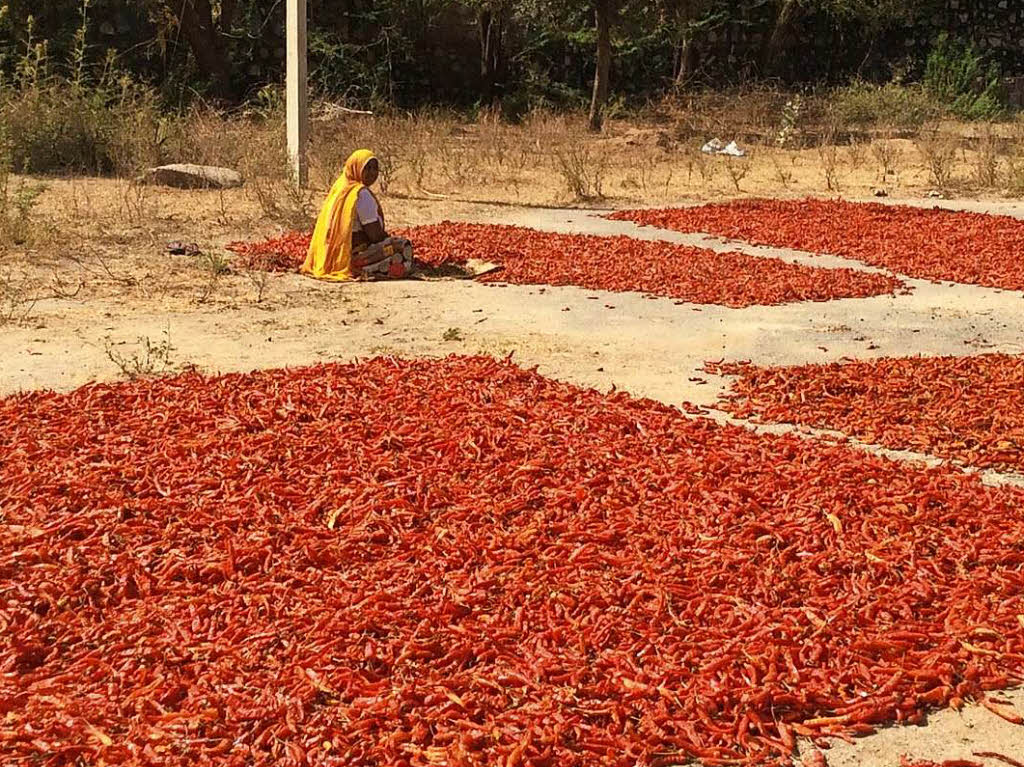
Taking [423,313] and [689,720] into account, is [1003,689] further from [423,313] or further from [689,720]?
[423,313]

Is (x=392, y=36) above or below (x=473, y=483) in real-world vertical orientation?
above

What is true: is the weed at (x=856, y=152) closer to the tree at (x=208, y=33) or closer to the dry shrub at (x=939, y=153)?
the dry shrub at (x=939, y=153)

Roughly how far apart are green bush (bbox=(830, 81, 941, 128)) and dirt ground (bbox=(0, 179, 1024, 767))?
12767 millimetres

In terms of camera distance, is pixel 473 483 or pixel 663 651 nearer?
pixel 663 651

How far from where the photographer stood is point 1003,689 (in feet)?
11.4

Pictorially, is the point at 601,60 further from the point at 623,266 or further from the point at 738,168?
the point at 623,266

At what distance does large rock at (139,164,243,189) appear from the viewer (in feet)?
47.9

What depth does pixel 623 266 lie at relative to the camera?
1036 cm

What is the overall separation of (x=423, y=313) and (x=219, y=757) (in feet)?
18.9

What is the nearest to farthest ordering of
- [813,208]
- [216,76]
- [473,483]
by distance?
[473,483] < [813,208] < [216,76]

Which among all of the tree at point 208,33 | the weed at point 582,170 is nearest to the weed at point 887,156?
the weed at point 582,170

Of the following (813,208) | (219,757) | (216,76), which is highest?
(216,76)

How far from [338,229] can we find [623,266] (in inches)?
102

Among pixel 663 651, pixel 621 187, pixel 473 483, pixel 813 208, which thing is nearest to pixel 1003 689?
pixel 663 651
